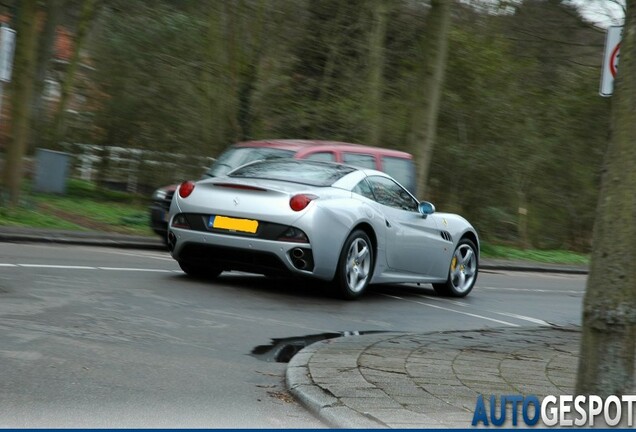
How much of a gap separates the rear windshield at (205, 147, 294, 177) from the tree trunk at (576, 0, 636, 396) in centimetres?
820

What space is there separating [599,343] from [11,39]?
12204mm

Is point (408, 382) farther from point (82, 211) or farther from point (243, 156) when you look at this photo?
point (82, 211)

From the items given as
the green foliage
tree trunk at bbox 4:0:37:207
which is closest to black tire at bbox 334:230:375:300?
tree trunk at bbox 4:0:37:207

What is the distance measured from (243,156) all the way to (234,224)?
301 centimetres

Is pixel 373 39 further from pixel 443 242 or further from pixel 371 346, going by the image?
pixel 371 346

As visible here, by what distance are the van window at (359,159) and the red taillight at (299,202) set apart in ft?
14.3

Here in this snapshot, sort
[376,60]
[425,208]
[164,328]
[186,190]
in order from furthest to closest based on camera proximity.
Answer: [376,60] → [425,208] → [186,190] → [164,328]

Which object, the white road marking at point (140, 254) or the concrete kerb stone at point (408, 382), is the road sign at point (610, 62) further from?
the white road marking at point (140, 254)

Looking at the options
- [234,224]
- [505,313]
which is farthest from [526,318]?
[234,224]

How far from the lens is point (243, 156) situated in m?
13.8

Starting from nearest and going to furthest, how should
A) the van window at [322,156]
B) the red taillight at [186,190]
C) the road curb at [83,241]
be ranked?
the red taillight at [186,190], the van window at [322,156], the road curb at [83,241]

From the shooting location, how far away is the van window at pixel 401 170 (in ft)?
54.2

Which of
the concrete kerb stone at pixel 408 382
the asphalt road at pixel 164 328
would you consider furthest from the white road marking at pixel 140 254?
the concrete kerb stone at pixel 408 382

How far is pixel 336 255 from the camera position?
10953 millimetres
